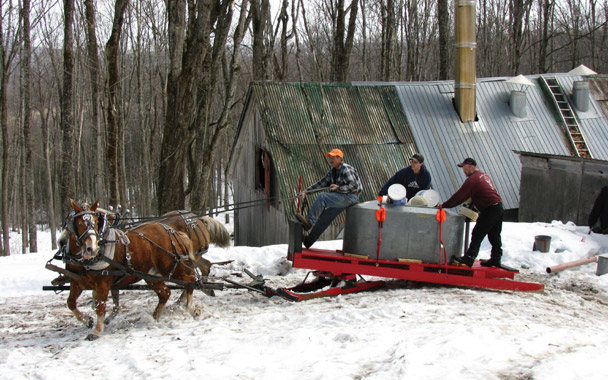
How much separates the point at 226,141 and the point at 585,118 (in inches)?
1067

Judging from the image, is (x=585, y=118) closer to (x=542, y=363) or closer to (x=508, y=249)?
(x=508, y=249)

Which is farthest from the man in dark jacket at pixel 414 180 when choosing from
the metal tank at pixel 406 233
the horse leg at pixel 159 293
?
the horse leg at pixel 159 293

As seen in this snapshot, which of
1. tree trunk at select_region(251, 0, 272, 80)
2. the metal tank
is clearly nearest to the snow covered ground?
the metal tank

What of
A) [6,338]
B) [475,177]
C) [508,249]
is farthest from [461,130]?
[6,338]

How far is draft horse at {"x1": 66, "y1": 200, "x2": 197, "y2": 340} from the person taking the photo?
5.99 metres

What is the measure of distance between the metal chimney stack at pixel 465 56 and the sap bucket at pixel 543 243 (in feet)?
22.7

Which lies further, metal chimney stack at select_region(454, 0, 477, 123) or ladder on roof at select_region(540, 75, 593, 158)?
ladder on roof at select_region(540, 75, 593, 158)

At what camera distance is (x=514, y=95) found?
662 inches

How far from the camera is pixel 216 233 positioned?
834 cm

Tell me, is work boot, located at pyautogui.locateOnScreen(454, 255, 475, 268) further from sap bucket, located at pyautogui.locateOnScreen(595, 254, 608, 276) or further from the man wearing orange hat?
sap bucket, located at pyautogui.locateOnScreen(595, 254, 608, 276)

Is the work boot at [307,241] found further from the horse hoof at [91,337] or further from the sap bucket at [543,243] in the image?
the sap bucket at [543,243]

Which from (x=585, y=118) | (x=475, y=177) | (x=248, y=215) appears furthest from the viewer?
(x=248, y=215)

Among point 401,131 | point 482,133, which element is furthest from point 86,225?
point 482,133

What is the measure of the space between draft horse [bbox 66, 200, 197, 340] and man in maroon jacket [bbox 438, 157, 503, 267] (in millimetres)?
3786
